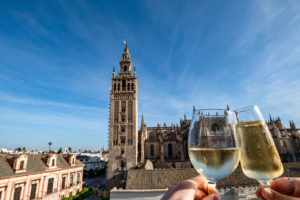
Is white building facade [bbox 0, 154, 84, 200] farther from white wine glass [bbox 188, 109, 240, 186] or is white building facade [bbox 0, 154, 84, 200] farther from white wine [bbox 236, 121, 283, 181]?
white wine [bbox 236, 121, 283, 181]

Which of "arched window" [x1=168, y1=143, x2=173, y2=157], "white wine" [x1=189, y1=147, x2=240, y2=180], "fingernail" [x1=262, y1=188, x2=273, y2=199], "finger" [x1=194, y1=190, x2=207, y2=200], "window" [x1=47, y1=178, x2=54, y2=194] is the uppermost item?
"white wine" [x1=189, y1=147, x2=240, y2=180]

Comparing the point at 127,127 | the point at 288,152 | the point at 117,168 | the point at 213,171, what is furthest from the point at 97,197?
the point at 288,152

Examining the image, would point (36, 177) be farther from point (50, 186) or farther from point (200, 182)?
point (200, 182)

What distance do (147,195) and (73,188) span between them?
1606cm

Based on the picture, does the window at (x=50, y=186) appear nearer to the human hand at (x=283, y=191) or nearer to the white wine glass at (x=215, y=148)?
the white wine glass at (x=215, y=148)

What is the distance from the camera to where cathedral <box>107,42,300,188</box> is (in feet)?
91.3

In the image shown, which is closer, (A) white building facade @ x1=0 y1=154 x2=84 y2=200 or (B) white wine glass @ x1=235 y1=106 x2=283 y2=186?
(B) white wine glass @ x1=235 y1=106 x2=283 y2=186

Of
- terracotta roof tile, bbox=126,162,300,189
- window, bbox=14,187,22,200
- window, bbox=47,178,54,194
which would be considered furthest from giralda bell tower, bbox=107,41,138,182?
window, bbox=14,187,22,200

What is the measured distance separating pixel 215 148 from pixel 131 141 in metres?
29.6

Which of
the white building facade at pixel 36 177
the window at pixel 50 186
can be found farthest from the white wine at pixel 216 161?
the window at pixel 50 186

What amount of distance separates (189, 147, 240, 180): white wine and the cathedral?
2573 cm

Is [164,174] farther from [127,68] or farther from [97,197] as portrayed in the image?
[127,68]

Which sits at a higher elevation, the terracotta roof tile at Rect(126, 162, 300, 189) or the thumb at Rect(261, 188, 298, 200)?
the thumb at Rect(261, 188, 298, 200)

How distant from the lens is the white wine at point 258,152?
147 cm
